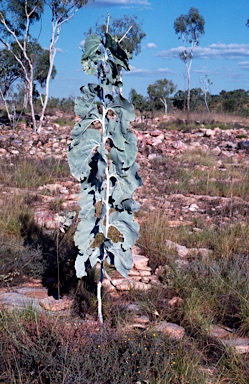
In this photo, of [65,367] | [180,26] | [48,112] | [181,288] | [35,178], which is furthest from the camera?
[180,26]

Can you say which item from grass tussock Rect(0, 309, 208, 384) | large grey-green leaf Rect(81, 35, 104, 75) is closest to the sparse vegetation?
grass tussock Rect(0, 309, 208, 384)

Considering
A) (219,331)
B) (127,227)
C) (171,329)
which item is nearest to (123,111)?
(127,227)

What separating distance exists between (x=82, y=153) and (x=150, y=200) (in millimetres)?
4071

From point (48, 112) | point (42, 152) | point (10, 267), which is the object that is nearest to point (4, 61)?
point (48, 112)

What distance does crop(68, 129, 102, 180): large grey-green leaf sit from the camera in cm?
273

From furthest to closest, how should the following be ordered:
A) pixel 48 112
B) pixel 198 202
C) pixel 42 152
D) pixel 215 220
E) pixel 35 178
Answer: pixel 48 112, pixel 42 152, pixel 35 178, pixel 198 202, pixel 215 220

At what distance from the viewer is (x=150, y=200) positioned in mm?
6754

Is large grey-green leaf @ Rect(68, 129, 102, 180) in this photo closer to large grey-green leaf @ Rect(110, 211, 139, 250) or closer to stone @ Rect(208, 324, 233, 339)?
large grey-green leaf @ Rect(110, 211, 139, 250)

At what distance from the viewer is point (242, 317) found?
10.2ft

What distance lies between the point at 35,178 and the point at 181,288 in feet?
15.5

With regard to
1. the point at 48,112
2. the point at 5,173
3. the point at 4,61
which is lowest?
the point at 5,173

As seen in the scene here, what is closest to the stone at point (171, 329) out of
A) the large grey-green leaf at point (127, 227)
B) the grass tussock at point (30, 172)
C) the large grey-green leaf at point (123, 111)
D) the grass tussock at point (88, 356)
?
the grass tussock at point (88, 356)

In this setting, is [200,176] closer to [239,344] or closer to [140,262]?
[140,262]

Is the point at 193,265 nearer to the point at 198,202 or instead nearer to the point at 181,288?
the point at 181,288
